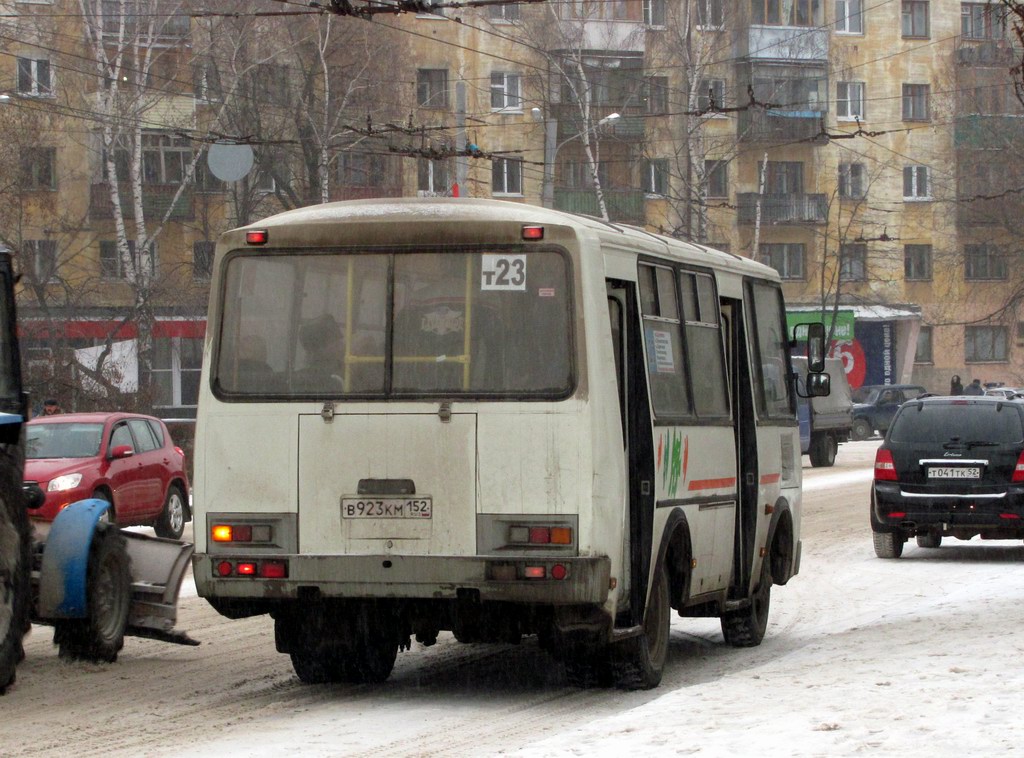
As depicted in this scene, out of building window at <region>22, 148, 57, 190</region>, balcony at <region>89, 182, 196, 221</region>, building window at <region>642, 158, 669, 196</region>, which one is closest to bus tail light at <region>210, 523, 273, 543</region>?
building window at <region>22, 148, 57, 190</region>

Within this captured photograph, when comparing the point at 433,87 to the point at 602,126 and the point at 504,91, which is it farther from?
the point at 602,126

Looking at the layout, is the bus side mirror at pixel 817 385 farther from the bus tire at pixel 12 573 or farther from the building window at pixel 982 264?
the building window at pixel 982 264

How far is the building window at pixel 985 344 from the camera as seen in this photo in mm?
71188

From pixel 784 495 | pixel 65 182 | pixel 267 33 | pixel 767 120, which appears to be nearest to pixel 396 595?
pixel 784 495

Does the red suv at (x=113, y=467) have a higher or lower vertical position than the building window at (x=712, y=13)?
lower

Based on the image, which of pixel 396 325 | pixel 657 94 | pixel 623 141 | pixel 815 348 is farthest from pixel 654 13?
pixel 396 325

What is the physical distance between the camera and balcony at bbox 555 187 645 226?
60.7 m

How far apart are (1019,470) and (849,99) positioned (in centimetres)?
5051

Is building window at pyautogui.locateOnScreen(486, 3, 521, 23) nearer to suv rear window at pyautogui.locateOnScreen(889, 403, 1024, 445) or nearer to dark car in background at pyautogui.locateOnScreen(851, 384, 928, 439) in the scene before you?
dark car in background at pyautogui.locateOnScreen(851, 384, 928, 439)

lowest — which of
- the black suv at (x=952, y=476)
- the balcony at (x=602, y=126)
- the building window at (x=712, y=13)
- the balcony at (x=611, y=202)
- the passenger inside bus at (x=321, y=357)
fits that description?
the black suv at (x=952, y=476)

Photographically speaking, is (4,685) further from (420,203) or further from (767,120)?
(767,120)

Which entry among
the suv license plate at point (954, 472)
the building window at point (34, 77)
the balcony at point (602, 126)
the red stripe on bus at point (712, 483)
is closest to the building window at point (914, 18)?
the balcony at point (602, 126)

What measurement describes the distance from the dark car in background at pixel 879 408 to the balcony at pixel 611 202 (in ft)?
31.4

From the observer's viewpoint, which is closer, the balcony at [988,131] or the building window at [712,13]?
the building window at [712,13]
